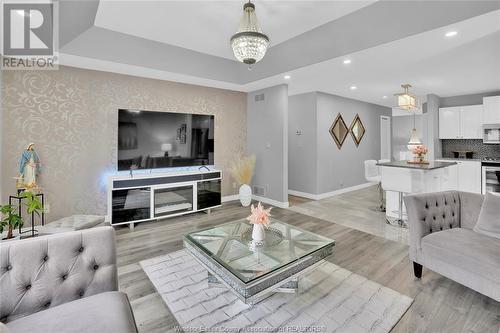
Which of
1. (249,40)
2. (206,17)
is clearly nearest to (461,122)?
(249,40)

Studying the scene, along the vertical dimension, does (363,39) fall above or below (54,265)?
above

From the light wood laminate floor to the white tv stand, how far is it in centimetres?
21

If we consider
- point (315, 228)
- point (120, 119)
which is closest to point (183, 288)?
point (315, 228)

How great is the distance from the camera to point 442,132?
6180 mm

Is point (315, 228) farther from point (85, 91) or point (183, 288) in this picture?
point (85, 91)

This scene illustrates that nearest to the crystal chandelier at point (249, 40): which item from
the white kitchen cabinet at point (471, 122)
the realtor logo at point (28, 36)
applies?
the realtor logo at point (28, 36)

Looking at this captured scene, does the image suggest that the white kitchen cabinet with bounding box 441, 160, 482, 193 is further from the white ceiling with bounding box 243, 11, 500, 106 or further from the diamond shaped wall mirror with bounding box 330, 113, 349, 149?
the diamond shaped wall mirror with bounding box 330, 113, 349, 149

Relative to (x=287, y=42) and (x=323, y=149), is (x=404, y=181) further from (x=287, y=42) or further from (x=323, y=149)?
(x=287, y=42)

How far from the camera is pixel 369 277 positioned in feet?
7.63

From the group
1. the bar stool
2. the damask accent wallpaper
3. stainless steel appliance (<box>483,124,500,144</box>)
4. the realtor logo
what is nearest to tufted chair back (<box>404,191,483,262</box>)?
the bar stool

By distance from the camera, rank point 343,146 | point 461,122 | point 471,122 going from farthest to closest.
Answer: point 343,146 → point 461,122 → point 471,122

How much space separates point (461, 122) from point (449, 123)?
0.23m

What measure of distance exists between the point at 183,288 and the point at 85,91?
134 inches

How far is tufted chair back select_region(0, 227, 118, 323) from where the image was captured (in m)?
1.24
